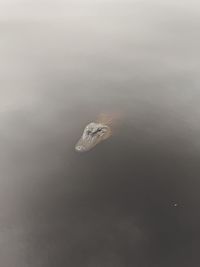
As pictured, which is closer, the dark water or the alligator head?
the dark water

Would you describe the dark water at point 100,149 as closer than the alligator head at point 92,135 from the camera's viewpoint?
Yes

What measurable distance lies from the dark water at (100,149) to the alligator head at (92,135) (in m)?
0.53

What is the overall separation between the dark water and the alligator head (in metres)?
0.53

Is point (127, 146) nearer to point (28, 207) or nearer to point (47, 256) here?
point (28, 207)

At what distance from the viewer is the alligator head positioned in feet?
66.2

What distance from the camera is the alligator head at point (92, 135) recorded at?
20.2 m

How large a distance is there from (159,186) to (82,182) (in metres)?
4.12

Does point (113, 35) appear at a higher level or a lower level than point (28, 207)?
higher

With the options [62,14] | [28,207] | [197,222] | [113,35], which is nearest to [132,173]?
[197,222]

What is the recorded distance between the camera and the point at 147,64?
1190 inches

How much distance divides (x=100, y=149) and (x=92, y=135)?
1.12 m

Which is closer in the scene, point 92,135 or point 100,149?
point 100,149

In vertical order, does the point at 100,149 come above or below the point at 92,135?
below

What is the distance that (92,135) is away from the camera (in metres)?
20.9
